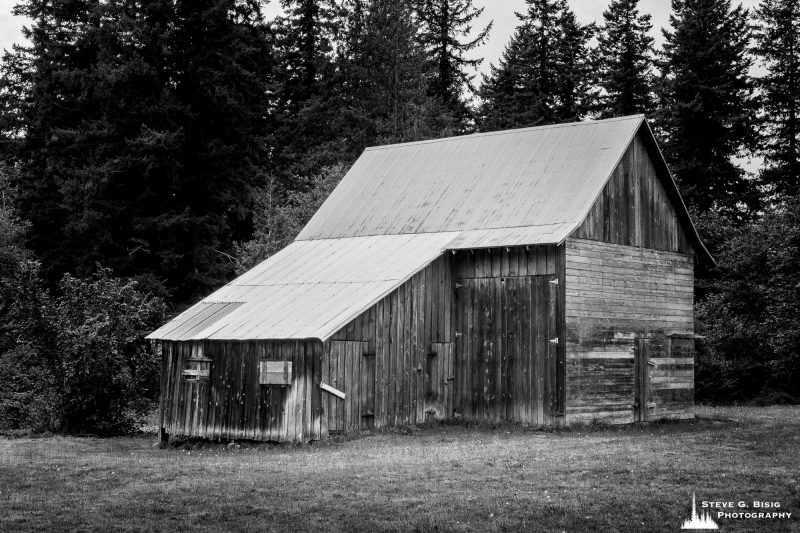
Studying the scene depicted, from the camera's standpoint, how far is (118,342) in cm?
3403

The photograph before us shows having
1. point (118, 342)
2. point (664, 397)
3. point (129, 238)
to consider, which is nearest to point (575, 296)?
point (664, 397)

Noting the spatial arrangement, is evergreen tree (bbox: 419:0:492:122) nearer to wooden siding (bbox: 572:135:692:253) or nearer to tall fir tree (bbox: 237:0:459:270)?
tall fir tree (bbox: 237:0:459:270)

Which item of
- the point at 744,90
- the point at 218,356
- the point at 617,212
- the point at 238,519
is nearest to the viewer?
the point at 238,519

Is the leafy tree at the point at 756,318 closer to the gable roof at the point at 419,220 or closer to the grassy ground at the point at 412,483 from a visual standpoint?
the gable roof at the point at 419,220

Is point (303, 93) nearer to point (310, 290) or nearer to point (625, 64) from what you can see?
point (625, 64)

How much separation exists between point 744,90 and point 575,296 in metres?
29.4

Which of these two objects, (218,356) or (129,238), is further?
(129,238)

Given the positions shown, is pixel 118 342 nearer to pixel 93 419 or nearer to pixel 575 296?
pixel 93 419

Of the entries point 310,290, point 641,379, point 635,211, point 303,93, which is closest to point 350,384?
point 310,290

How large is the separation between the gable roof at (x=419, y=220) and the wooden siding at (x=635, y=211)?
0.36m

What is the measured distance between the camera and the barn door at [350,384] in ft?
95.6

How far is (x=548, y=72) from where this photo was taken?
2494 inches

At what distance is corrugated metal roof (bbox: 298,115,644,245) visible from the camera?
32906 millimetres

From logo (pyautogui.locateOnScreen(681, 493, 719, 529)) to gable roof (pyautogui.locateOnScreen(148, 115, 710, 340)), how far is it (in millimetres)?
13097
